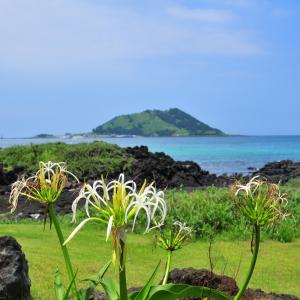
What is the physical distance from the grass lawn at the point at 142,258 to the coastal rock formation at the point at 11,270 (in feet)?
1.91

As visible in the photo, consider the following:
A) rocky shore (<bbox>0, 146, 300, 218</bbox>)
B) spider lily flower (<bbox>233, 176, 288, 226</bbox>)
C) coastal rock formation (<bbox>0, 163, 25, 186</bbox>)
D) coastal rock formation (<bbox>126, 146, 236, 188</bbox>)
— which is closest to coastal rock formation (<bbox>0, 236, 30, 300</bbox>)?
spider lily flower (<bbox>233, 176, 288, 226</bbox>)

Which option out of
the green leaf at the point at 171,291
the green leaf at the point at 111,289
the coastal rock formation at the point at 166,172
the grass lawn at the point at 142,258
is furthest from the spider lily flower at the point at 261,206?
the coastal rock formation at the point at 166,172

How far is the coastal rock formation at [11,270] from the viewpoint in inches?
272

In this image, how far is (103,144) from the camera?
1383 inches

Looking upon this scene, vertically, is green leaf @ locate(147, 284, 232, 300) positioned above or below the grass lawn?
above

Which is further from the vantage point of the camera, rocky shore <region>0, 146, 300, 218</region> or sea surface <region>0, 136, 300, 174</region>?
sea surface <region>0, 136, 300, 174</region>

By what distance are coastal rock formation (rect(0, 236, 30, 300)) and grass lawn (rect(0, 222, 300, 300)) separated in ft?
1.91

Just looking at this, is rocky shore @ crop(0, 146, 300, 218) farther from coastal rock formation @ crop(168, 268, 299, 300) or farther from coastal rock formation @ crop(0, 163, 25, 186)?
coastal rock formation @ crop(168, 268, 299, 300)

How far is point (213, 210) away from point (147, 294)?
35.1 ft

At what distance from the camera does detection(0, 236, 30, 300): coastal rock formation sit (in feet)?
22.6

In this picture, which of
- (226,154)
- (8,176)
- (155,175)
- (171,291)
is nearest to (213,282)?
(171,291)

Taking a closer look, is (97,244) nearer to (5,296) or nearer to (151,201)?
(5,296)

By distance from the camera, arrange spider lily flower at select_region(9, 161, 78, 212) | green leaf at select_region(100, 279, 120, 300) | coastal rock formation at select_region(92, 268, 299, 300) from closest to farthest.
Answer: spider lily flower at select_region(9, 161, 78, 212) → green leaf at select_region(100, 279, 120, 300) → coastal rock formation at select_region(92, 268, 299, 300)

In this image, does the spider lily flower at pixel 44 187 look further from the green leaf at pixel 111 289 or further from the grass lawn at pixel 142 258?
the grass lawn at pixel 142 258
